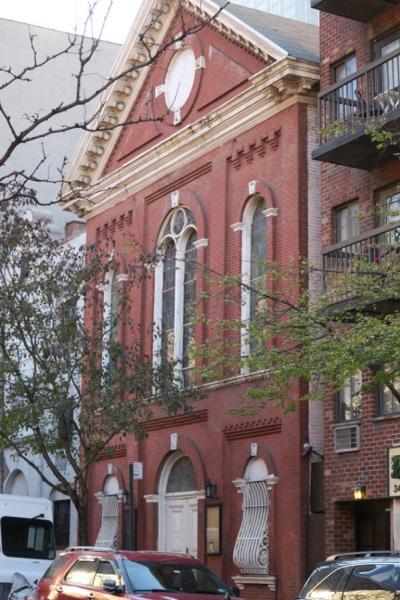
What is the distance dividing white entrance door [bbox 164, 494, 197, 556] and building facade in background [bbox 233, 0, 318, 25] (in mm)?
46319

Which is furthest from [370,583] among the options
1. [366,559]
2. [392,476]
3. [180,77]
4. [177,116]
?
[180,77]

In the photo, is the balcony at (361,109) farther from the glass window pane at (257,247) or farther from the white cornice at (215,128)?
the glass window pane at (257,247)

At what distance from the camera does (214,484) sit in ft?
88.5

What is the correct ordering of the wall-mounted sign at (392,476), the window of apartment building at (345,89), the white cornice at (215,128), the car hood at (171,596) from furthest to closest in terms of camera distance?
the white cornice at (215,128) → the window of apartment building at (345,89) → the wall-mounted sign at (392,476) → the car hood at (171,596)

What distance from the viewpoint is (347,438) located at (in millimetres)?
23141

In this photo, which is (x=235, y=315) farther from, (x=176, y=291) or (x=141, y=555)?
(x=141, y=555)

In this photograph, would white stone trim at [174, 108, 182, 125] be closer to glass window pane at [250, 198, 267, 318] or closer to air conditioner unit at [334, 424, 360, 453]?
glass window pane at [250, 198, 267, 318]

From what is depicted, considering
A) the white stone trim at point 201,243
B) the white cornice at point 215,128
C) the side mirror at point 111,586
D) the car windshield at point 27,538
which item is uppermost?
the white cornice at point 215,128

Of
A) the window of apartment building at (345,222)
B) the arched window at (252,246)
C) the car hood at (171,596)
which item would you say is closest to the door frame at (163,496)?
the arched window at (252,246)

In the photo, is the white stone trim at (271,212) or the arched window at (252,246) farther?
the arched window at (252,246)

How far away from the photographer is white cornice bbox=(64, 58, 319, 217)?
2589 cm

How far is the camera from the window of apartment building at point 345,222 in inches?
956

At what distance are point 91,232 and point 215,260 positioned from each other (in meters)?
7.22

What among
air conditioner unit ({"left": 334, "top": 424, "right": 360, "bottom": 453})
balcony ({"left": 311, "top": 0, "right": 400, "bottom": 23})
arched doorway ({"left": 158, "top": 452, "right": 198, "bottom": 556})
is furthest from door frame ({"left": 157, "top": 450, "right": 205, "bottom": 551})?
balcony ({"left": 311, "top": 0, "right": 400, "bottom": 23})
